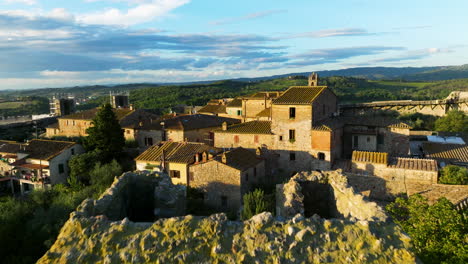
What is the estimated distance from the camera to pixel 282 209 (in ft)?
49.3

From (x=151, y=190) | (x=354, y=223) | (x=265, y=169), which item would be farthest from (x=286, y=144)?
(x=354, y=223)

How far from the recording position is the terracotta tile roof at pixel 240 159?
2634 cm

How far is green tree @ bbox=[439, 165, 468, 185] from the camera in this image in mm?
24562

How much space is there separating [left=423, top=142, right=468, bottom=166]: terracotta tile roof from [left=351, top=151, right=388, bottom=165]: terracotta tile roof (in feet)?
24.7

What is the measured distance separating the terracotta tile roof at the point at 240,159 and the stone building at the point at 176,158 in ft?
4.42

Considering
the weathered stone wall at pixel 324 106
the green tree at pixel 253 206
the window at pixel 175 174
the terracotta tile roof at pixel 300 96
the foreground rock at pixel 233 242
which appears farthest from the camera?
the weathered stone wall at pixel 324 106

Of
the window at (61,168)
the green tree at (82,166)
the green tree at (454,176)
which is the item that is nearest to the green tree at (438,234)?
the green tree at (454,176)

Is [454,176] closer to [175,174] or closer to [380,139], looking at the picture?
[380,139]

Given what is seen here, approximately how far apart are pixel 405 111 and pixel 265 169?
43.6 m

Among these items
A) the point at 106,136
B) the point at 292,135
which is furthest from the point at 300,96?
the point at 106,136

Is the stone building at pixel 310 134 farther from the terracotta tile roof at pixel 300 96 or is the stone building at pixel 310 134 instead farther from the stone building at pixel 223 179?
the stone building at pixel 223 179

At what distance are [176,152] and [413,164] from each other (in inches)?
774

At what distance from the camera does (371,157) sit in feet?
92.5

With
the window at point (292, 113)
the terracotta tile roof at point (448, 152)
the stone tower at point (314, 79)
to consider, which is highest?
the stone tower at point (314, 79)
